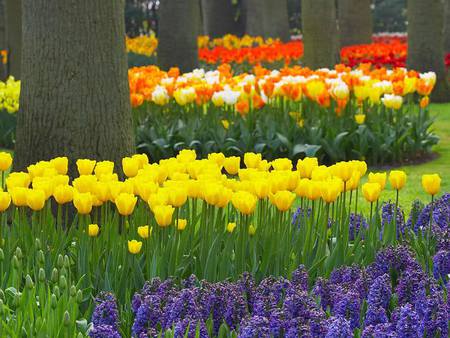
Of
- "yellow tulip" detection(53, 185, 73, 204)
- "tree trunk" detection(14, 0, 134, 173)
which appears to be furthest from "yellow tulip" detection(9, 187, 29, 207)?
"tree trunk" detection(14, 0, 134, 173)

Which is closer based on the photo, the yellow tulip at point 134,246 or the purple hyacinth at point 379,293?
the purple hyacinth at point 379,293

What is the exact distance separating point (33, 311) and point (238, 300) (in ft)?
2.47

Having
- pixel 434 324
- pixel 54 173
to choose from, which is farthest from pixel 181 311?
pixel 54 173

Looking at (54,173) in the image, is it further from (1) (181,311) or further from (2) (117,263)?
(1) (181,311)

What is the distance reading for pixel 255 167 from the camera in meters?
4.74

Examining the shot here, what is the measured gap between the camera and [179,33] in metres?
13.9

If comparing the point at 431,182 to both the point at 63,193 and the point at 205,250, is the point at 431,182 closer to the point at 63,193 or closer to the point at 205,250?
the point at 205,250

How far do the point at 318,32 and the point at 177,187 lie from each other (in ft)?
30.3

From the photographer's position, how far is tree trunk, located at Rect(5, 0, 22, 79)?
42.1 feet

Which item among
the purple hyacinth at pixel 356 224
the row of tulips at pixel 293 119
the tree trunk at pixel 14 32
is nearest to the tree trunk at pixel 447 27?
the row of tulips at pixel 293 119

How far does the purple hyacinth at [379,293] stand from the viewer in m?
3.38

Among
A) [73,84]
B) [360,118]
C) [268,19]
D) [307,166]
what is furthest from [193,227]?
[268,19]

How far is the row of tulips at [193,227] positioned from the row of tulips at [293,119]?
16.3 ft

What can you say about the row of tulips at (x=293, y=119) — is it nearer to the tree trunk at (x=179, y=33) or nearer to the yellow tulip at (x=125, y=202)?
the tree trunk at (x=179, y=33)
